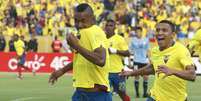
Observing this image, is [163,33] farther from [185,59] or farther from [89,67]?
[89,67]

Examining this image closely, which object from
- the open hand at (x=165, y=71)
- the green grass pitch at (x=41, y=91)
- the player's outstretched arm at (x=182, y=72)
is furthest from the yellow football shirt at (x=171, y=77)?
the green grass pitch at (x=41, y=91)

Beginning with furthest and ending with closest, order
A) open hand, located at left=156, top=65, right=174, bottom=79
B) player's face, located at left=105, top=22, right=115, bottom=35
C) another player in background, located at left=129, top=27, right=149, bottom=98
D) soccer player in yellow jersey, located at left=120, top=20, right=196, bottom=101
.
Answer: another player in background, located at left=129, top=27, right=149, bottom=98, player's face, located at left=105, top=22, right=115, bottom=35, soccer player in yellow jersey, located at left=120, top=20, right=196, bottom=101, open hand, located at left=156, top=65, right=174, bottom=79

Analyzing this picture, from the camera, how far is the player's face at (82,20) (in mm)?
9076

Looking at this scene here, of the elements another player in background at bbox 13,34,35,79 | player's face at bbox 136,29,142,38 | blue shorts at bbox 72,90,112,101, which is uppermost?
another player in background at bbox 13,34,35,79

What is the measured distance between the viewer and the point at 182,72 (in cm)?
894

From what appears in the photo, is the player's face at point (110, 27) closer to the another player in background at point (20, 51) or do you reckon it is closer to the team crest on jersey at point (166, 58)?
the team crest on jersey at point (166, 58)

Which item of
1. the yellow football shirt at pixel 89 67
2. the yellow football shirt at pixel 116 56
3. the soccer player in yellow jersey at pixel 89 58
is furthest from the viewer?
the yellow football shirt at pixel 116 56

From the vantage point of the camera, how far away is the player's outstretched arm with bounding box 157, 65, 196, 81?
8664 millimetres

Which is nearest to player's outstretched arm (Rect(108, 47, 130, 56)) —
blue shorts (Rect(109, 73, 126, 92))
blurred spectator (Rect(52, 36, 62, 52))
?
blue shorts (Rect(109, 73, 126, 92))

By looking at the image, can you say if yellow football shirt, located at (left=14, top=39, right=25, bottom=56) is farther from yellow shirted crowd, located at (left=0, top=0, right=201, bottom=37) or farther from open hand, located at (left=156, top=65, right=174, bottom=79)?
open hand, located at (left=156, top=65, right=174, bottom=79)

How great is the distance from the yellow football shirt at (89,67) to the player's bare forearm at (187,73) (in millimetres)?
1073

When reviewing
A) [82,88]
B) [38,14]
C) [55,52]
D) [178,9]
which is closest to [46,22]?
[38,14]

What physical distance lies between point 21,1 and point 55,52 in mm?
7505

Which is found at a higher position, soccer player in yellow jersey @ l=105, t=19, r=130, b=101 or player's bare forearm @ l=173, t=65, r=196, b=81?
soccer player in yellow jersey @ l=105, t=19, r=130, b=101
